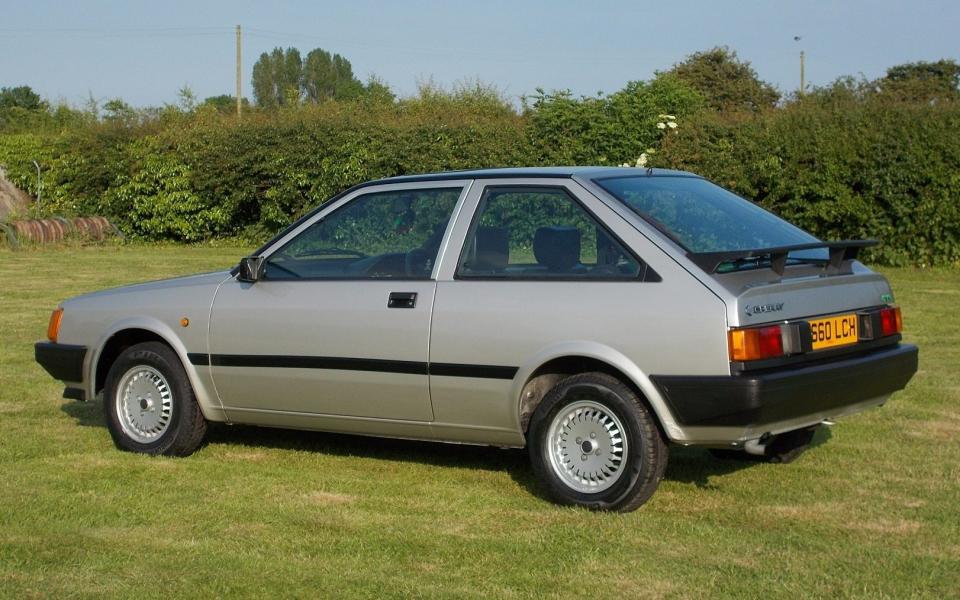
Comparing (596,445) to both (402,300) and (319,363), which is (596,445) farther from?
(319,363)

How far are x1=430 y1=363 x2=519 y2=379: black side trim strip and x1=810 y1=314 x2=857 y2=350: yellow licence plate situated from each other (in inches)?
55.6

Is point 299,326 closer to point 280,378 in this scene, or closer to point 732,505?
point 280,378

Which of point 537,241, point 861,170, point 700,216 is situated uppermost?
point 861,170

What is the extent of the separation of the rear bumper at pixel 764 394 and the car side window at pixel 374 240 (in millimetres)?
1585

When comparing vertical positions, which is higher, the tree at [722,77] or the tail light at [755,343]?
the tree at [722,77]

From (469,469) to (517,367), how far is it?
3.66ft

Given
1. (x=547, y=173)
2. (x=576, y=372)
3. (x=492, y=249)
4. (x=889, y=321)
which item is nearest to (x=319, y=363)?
(x=492, y=249)

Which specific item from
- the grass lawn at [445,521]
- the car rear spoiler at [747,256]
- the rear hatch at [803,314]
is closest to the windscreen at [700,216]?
the car rear spoiler at [747,256]

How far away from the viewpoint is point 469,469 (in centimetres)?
708

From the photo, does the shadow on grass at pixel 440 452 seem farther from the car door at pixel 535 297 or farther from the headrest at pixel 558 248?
the headrest at pixel 558 248

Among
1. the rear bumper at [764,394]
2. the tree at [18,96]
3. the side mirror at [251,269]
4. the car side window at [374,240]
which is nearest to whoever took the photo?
the rear bumper at [764,394]

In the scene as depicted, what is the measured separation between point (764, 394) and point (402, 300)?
1957 millimetres

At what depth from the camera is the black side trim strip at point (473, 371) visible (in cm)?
622

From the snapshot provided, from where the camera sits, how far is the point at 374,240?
697cm
